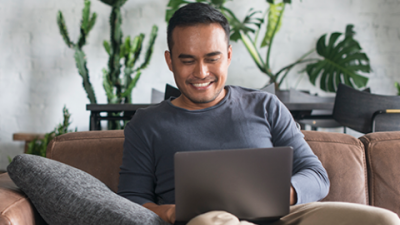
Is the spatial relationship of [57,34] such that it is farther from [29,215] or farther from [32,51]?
[29,215]

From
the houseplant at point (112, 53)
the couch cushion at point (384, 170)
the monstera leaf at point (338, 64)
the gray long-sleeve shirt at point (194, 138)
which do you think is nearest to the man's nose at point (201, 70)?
the gray long-sleeve shirt at point (194, 138)

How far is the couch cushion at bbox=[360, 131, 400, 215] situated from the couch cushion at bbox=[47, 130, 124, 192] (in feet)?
2.96

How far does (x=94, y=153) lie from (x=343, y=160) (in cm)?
89

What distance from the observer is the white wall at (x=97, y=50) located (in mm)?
3377

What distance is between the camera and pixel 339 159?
1149mm

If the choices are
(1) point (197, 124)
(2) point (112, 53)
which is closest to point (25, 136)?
(2) point (112, 53)

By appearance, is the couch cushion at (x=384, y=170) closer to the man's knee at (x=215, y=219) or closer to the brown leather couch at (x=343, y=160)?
the brown leather couch at (x=343, y=160)

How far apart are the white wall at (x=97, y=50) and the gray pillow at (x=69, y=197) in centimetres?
271

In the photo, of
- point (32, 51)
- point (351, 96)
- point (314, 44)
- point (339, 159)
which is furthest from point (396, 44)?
point (32, 51)

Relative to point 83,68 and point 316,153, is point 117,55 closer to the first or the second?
point 83,68

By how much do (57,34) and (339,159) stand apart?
316 cm

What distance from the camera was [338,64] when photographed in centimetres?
332

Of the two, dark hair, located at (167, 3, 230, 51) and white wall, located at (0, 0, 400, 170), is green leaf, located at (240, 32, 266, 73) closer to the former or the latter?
white wall, located at (0, 0, 400, 170)

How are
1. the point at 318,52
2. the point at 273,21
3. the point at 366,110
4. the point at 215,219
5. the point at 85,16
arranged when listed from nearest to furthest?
the point at 215,219
the point at 366,110
the point at 85,16
the point at 273,21
the point at 318,52
